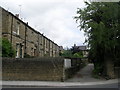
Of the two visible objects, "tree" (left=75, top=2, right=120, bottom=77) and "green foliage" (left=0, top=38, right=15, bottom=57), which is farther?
"green foliage" (left=0, top=38, right=15, bottom=57)

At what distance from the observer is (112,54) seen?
2539 centimetres

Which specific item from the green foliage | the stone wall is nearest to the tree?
the stone wall

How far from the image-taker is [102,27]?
2294cm

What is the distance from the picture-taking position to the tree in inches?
914

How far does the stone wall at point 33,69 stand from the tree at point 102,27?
4.29 meters

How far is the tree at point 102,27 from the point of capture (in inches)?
914

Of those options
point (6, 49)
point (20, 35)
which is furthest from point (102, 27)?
point (20, 35)

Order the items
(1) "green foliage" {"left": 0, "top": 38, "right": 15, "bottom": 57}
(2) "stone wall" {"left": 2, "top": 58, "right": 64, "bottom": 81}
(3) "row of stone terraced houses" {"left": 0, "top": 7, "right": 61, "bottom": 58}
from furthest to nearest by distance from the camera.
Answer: (3) "row of stone terraced houses" {"left": 0, "top": 7, "right": 61, "bottom": 58} → (1) "green foliage" {"left": 0, "top": 38, "right": 15, "bottom": 57} → (2) "stone wall" {"left": 2, "top": 58, "right": 64, "bottom": 81}

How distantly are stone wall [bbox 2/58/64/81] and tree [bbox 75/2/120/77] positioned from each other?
4.29 m

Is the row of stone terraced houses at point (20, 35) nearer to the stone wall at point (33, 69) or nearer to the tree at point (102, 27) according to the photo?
the stone wall at point (33, 69)

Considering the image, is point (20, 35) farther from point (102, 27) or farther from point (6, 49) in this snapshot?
point (102, 27)

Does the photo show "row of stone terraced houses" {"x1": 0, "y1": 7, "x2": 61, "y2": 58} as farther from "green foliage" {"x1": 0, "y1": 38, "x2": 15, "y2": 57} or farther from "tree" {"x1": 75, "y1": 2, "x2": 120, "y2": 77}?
"tree" {"x1": 75, "y1": 2, "x2": 120, "y2": 77}

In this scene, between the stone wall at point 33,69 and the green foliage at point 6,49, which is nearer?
the stone wall at point 33,69

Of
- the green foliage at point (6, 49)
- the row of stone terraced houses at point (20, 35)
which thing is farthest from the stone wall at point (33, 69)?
the row of stone terraced houses at point (20, 35)
